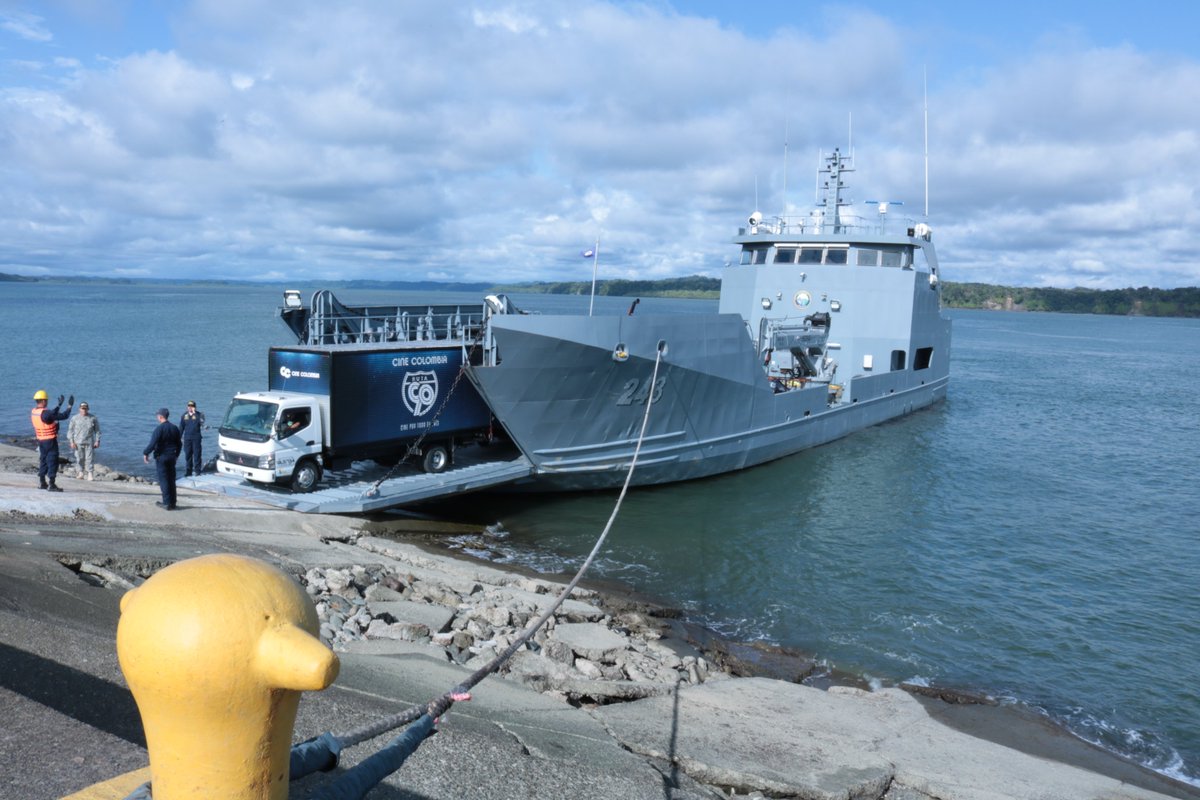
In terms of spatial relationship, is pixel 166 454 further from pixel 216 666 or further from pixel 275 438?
pixel 216 666

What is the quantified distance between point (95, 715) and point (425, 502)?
11.6 metres

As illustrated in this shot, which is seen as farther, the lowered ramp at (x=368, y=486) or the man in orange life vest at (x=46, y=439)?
the lowered ramp at (x=368, y=486)

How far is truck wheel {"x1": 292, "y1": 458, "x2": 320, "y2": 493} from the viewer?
46.0 feet

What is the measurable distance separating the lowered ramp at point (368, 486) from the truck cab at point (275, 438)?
27 centimetres

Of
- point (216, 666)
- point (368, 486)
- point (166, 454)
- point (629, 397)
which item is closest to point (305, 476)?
point (368, 486)

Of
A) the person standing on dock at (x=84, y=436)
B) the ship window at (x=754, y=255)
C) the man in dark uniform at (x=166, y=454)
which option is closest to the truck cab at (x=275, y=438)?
the man in dark uniform at (x=166, y=454)

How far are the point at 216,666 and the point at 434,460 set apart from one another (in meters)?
14.1

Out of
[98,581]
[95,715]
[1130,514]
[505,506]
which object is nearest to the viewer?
[95,715]

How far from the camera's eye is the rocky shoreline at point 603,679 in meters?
6.25

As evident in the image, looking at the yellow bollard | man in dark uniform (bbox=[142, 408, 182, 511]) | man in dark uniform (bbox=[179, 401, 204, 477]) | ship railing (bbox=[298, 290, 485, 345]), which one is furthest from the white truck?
the yellow bollard

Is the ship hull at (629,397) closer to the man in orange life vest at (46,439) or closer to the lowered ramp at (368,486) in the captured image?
the lowered ramp at (368,486)

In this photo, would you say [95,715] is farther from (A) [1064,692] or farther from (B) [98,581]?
(A) [1064,692]

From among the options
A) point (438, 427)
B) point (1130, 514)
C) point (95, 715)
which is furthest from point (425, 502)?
point (1130, 514)

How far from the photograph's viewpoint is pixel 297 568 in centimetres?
1047
